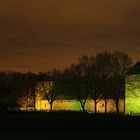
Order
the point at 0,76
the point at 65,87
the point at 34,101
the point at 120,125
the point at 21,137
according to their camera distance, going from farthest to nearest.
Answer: the point at 0,76
the point at 34,101
the point at 65,87
the point at 120,125
the point at 21,137

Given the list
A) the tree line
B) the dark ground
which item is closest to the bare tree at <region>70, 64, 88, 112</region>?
the tree line

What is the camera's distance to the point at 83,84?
362 ft

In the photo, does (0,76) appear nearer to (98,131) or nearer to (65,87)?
(65,87)

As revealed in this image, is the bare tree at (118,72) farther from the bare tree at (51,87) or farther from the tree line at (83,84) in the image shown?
the bare tree at (51,87)

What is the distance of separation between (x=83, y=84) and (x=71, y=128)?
58.3 metres

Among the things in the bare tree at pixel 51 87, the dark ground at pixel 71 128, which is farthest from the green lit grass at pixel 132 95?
the dark ground at pixel 71 128

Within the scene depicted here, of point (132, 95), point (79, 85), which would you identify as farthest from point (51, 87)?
point (132, 95)

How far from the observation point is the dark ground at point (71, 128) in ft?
149

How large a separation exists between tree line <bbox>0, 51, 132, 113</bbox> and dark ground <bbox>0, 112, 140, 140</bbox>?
124 feet

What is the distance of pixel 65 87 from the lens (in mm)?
116938

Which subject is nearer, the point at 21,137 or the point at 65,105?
the point at 21,137

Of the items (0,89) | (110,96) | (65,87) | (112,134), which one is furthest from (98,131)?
(0,89)

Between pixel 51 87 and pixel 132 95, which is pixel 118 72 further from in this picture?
pixel 51 87

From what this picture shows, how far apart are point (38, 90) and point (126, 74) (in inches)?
1103
